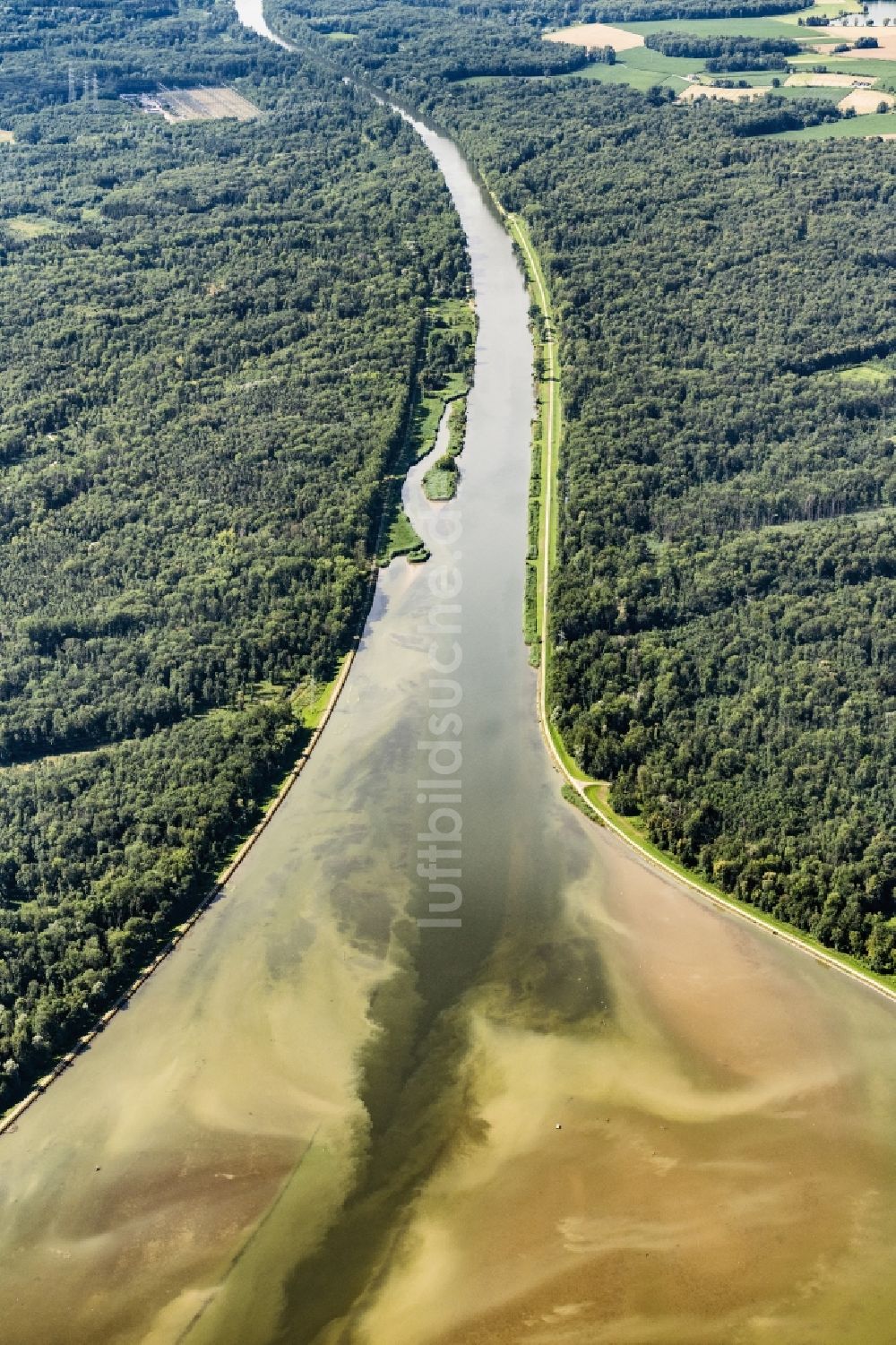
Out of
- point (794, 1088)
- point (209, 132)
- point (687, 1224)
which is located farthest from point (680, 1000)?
point (209, 132)

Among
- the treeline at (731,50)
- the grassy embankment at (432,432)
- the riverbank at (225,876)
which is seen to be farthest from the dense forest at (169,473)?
the treeline at (731,50)

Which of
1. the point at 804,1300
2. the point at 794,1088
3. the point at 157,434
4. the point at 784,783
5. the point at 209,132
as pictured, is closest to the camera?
the point at 804,1300

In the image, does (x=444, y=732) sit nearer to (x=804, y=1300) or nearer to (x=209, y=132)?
(x=804, y=1300)

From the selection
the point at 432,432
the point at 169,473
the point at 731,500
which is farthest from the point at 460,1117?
the point at 432,432

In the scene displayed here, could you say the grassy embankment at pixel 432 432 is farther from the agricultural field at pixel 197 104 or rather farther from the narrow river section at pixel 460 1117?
the agricultural field at pixel 197 104

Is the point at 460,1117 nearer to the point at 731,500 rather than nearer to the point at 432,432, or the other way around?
the point at 731,500
